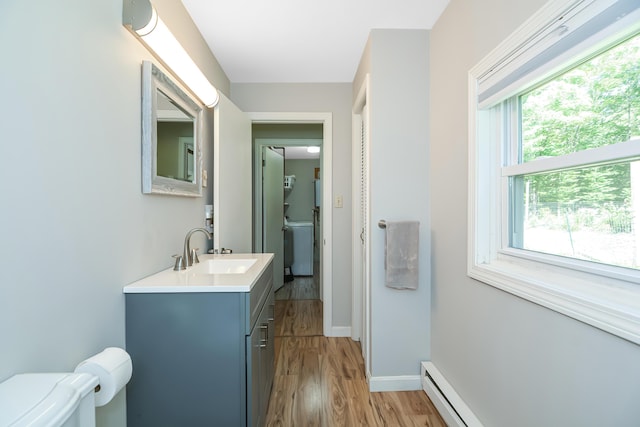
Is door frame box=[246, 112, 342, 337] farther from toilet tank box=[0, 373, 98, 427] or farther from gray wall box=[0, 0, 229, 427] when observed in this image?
toilet tank box=[0, 373, 98, 427]

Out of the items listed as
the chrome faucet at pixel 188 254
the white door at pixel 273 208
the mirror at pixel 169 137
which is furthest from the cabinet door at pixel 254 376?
the white door at pixel 273 208

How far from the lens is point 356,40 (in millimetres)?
2010

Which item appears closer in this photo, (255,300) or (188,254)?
(255,300)

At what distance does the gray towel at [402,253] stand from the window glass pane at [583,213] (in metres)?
0.59

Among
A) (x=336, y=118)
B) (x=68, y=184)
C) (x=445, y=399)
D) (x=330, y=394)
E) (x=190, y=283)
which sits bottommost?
(x=330, y=394)

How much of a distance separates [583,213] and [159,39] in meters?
1.72

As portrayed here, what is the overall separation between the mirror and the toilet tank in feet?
2.53

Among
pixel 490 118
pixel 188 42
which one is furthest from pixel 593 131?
pixel 188 42

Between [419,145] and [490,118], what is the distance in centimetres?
53

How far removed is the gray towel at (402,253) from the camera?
1792 mm

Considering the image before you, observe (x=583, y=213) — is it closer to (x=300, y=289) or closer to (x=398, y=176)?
(x=398, y=176)

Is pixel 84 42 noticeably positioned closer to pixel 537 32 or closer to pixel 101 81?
pixel 101 81

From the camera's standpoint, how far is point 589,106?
92 centimetres

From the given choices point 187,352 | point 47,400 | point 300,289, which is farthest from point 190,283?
point 300,289
